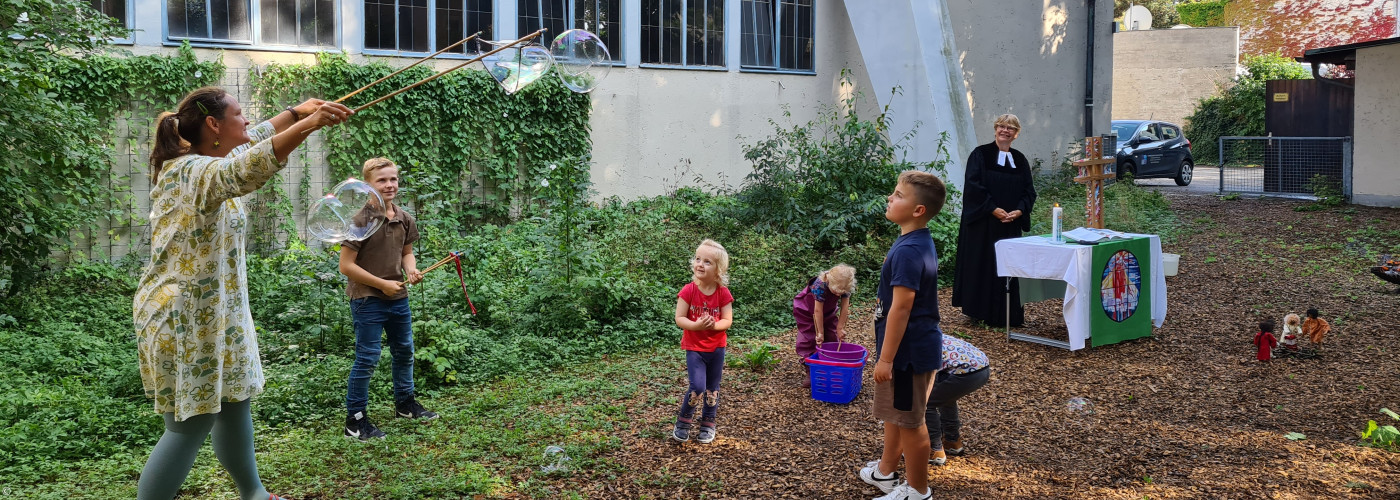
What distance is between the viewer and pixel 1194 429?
220 inches

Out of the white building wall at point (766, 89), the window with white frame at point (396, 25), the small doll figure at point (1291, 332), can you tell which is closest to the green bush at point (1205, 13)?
the white building wall at point (766, 89)

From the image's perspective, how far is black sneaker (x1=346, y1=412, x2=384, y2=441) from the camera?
5285 mm

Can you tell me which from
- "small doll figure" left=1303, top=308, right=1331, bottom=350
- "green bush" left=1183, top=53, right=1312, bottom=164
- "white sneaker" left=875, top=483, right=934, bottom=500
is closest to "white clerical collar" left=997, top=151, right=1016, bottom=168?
"small doll figure" left=1303, top=308, right=1331, bottom=350

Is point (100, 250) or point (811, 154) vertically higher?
point (811, 154)

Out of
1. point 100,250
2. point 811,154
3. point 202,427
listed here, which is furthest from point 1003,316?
point 100,250

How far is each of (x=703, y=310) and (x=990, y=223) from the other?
12.1 feet

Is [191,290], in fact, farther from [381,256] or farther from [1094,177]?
[1094,177]

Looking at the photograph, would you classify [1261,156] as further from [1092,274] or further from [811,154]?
[1092,274]

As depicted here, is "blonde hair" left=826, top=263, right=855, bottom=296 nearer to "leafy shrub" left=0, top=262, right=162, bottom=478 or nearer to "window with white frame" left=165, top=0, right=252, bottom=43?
"leafy shrub" left=0, top=262, right=162, bottom=478

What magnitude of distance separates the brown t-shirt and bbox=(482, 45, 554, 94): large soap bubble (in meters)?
1.06

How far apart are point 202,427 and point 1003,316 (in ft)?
21.2

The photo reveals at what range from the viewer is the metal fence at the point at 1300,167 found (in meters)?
16.8

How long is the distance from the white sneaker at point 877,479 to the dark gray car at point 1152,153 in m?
18.9

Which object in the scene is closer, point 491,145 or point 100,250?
point 100,250
